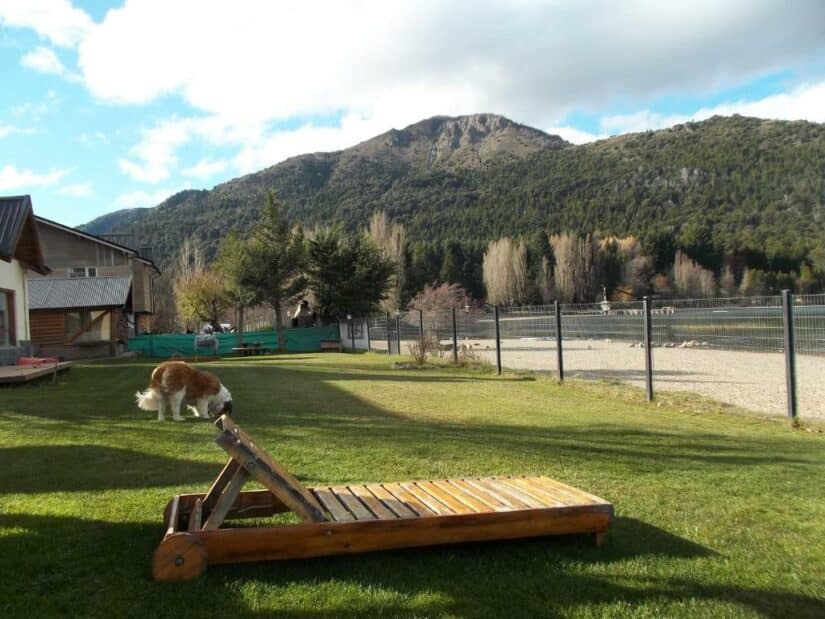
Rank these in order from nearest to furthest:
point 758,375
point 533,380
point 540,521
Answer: point 540,521 → point 758,375 → point 533,380

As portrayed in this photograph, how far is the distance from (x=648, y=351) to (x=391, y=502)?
9028mm

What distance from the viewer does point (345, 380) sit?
16734 mm

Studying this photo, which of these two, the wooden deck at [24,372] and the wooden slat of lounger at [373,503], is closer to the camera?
the wooden slat of lounger at [373,503]

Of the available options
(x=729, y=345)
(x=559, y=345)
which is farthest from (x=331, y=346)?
(x=729, y=345)

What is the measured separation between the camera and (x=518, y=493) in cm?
466

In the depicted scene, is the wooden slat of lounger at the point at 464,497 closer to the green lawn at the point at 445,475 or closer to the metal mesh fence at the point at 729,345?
the green lawn at the point at 445,475

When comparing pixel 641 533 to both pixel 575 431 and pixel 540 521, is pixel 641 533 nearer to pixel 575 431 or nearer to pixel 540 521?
pixel 540 521

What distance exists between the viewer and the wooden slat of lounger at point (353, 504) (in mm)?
4059

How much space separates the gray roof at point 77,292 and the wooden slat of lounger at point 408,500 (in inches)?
1172

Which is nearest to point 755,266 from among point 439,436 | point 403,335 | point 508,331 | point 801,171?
point 801,171

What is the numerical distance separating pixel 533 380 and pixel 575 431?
7.81m

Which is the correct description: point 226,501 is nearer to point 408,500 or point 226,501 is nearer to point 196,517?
point 196,517

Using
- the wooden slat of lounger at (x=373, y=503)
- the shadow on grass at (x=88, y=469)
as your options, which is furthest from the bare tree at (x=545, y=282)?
the wooden slat of lounger at (x=373, y=503)

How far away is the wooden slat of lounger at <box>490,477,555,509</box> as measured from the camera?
427 cm
